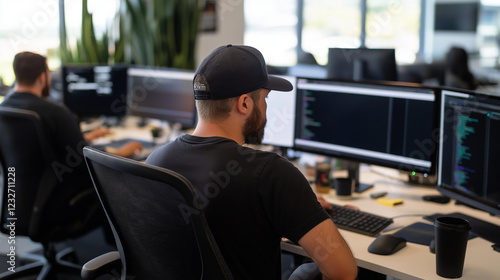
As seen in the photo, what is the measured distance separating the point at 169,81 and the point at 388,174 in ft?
4.98

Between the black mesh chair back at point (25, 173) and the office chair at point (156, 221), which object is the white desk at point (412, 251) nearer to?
the office chair at point (156, 221)

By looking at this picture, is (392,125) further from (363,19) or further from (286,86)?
(363,19)

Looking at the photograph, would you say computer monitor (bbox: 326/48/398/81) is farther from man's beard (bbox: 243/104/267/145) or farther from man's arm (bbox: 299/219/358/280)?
man's arm (bbox: 299/219/358/280)

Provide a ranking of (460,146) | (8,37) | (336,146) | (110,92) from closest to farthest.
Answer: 1. (460,146)
2. (336,146)
3. (110,92)
4. (8,37)

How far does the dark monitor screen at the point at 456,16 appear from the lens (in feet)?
26.0

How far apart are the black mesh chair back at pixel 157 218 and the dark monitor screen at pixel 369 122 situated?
3.53ft

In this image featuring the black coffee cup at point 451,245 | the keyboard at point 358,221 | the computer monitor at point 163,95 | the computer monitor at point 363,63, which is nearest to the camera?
the black coffee cup at point 451,245

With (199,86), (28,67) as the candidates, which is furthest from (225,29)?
(199,86)

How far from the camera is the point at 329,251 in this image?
4.50 ft

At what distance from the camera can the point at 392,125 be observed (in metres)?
2.16

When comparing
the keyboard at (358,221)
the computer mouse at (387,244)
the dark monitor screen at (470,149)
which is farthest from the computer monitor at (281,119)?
the computer mouse at (387,244)

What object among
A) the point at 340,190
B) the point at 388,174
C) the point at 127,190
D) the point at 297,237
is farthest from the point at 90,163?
the point at 388,174

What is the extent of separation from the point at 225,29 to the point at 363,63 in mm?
3153

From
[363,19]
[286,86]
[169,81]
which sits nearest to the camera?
[286,86]
